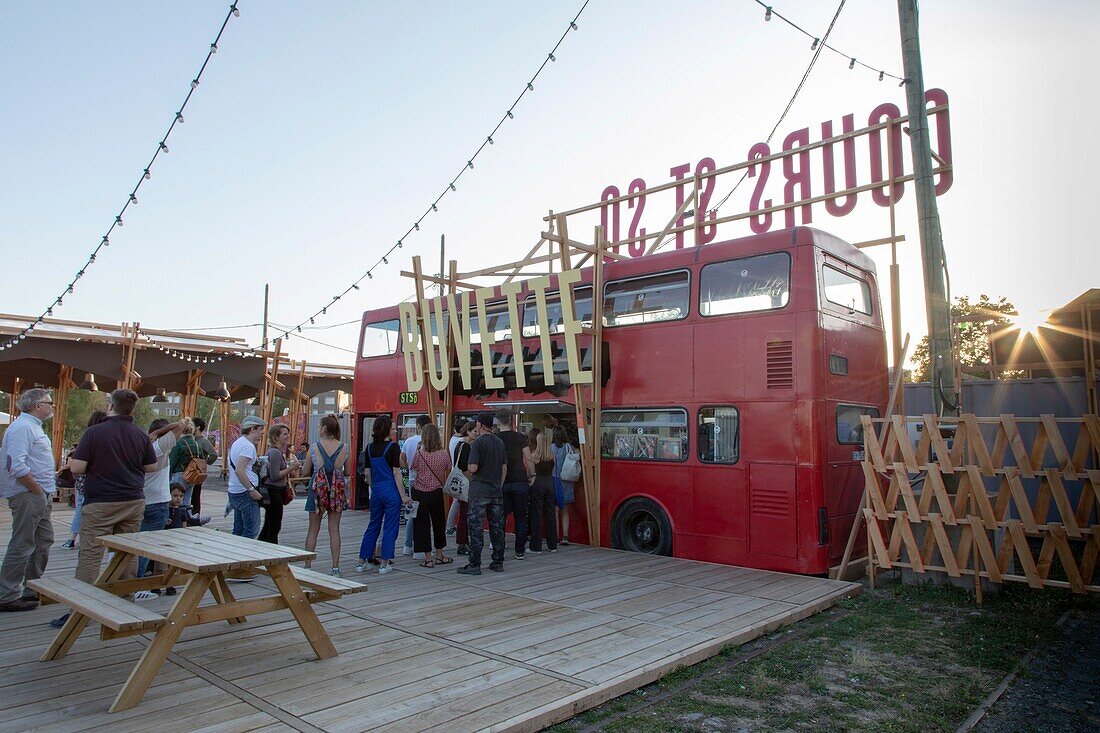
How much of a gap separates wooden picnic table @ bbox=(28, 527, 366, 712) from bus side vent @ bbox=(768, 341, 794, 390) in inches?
189

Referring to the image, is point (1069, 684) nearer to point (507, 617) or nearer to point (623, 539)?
point (507, 617)

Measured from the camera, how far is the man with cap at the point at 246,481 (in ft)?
22.3

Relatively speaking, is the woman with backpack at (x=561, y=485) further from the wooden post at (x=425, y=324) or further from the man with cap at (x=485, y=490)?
the wooden post at (x=425, y=324)

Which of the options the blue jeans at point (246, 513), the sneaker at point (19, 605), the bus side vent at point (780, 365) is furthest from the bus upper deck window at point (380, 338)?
the sneaker at point (19, 605)

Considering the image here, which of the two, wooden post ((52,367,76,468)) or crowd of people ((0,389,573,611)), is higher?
wooden post ((52,367,76,468))

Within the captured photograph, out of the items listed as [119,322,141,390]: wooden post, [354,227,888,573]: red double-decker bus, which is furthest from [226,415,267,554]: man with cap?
[119,322,141,390]: wooden post

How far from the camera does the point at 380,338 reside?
12.7 meters

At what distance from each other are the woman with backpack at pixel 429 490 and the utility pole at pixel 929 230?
500 cm

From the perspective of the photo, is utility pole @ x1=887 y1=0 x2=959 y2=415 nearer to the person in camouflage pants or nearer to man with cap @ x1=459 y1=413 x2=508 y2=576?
man with cap @ x1=459 y1=413 x2=508 y2=576

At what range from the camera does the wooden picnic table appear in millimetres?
3734

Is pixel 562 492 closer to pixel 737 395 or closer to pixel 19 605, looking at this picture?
pixel 737 395

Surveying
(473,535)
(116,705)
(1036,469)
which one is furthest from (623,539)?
(116,705)

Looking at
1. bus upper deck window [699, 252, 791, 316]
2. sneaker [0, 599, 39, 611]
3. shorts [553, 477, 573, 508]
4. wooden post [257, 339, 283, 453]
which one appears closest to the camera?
sneaker [0, 599, 39, 611]

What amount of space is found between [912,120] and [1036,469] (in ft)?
11.9
